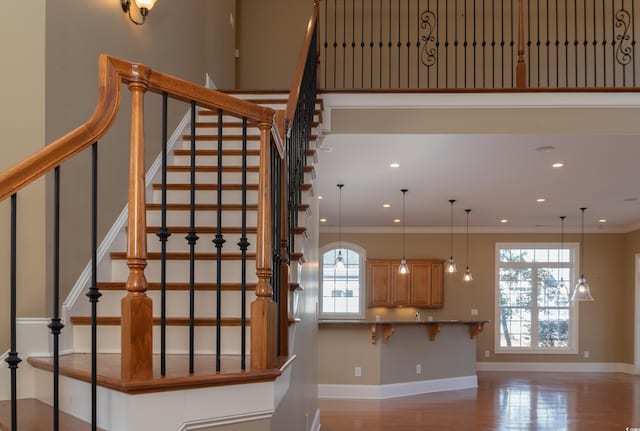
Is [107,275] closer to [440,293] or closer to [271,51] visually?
[271,51]

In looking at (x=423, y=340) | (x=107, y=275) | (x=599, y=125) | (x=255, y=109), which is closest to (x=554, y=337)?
(x=423, y=340)

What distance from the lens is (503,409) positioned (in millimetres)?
8484

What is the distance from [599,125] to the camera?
5.92 metres

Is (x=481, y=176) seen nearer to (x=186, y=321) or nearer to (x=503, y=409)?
(x=503, y=409)

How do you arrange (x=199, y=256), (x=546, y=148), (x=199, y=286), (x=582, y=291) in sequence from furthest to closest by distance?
(x=582, y=291) → (x=546, y=148) → (x=199, y=256) → (x=199, y=286)

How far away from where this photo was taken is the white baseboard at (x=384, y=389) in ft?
30.0

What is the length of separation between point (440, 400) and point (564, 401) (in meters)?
1.78

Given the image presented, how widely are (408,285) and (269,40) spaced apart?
6.43 m

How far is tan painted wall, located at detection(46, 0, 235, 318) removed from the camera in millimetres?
3439

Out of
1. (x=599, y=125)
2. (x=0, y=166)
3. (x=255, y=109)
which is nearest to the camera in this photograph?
(x=255, y=109)

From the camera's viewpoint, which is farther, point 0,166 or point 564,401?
point 564,401

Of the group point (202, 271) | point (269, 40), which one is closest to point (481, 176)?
point (269, 40)

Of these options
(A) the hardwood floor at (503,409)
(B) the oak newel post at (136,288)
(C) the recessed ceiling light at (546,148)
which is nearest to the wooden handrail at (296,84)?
(B) the oak newel post at (136,288)

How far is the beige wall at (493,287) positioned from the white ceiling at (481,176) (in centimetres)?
152
